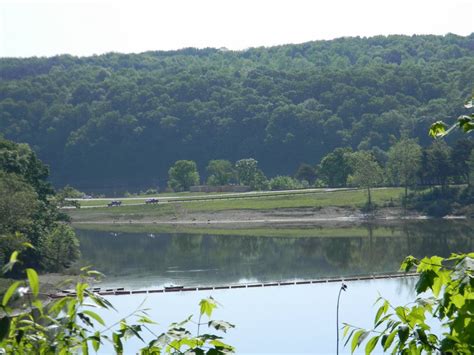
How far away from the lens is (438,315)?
5.91 m

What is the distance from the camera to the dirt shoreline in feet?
319

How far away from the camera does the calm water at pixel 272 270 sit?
142ft

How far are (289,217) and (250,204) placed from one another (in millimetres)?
6394

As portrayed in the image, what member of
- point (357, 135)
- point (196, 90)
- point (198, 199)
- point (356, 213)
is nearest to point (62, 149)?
point (196, 90)

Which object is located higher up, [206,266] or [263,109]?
[263,109]

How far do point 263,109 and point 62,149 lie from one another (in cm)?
3571

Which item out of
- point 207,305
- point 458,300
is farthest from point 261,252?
point 458,300

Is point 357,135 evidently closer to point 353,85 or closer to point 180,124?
point 353,85

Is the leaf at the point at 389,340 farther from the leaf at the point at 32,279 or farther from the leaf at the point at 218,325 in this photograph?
the leaf at the point at 32,279

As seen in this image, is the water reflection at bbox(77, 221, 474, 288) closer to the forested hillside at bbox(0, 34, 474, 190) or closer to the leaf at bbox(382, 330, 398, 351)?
the leaf at bbox(382, 330, 398, 351)

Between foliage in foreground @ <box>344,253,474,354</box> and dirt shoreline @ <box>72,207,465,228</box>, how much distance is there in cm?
8989

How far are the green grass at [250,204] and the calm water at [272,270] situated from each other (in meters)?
11.8

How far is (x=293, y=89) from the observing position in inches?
6850

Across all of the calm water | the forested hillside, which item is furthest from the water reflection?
the forested hillside
